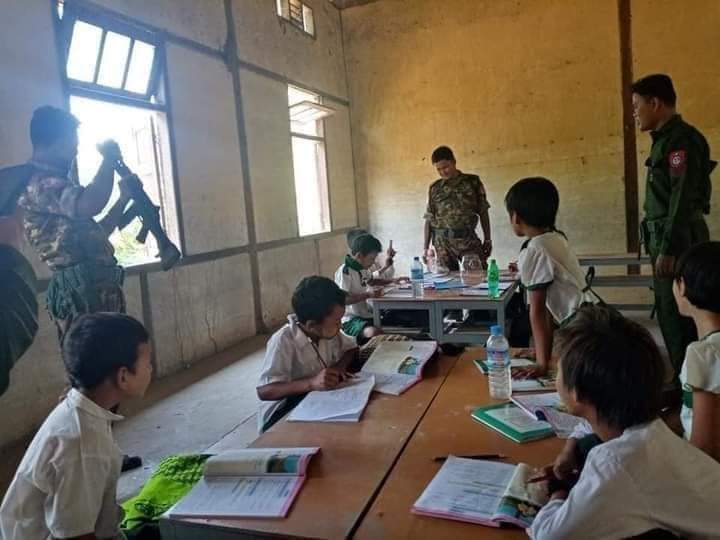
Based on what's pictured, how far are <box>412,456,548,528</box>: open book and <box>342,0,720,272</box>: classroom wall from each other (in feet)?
17.8

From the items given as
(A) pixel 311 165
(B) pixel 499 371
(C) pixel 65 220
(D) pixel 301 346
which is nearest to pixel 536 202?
(B) pixel 499 371

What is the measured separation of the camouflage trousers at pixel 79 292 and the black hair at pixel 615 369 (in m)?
2.07

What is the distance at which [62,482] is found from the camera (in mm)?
1056

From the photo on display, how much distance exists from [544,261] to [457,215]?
285 cm

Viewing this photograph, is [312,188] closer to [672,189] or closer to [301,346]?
[672,189]

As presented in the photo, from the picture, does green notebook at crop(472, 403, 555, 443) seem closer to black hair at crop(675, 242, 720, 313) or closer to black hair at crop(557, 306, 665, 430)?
black hair at crop(557, 306, 665, 430)

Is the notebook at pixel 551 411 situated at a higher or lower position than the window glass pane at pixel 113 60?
lower

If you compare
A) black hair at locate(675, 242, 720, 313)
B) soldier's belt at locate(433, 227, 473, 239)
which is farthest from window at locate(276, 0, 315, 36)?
black hair at locate(675, 242, 720, 313)

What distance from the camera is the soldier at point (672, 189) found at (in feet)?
8.58

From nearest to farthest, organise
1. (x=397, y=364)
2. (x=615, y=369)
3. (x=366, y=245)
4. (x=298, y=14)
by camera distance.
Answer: (x=615, y=369)
(x=397, y=364)
(x=366, y=245)
(x=298, y=14)

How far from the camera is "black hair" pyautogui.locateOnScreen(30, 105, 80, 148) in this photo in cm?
218

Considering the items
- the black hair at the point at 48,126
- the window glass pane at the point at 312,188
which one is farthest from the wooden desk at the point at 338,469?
the window glass pane at the point at 312,188

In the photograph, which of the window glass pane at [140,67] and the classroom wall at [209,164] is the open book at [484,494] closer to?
the classroom wall at [209,164]

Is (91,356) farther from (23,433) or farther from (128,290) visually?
(128,290)
